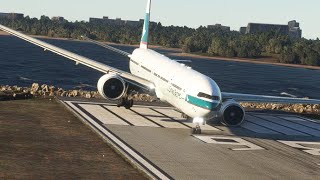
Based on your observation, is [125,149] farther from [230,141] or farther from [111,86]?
[111,86]

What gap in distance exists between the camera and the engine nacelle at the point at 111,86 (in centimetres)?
4388

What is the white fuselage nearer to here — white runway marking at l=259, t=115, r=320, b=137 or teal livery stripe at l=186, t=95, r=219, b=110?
teal livery stripe at l=186, t=95, r=219, b=110

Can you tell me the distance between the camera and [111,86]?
44.1 meters

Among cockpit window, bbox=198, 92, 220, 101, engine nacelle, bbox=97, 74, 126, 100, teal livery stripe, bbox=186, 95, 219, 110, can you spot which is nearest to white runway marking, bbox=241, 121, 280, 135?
cockpit window, bbox=198, 92, 220, 101

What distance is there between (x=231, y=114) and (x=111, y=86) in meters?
10.9

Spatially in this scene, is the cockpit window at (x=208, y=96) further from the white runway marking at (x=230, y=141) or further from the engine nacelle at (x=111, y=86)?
the engine nacelle at (x=111, y=86)

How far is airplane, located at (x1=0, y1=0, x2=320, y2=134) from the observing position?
3638cm

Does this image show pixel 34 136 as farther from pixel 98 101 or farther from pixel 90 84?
pixel 90 84

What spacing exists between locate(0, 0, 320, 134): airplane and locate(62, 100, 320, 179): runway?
5.65 ft

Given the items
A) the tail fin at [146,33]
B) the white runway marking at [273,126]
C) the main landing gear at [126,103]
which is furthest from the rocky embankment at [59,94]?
the white runway marking at [273,126]

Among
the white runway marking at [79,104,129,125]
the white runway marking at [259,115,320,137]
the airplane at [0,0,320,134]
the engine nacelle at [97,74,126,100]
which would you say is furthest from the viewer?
→ the white runway marking at [259,115,320,137]

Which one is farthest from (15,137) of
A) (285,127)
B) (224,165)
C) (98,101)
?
(285,127)

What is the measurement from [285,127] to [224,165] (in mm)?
18411

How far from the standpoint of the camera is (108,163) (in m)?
28.5
